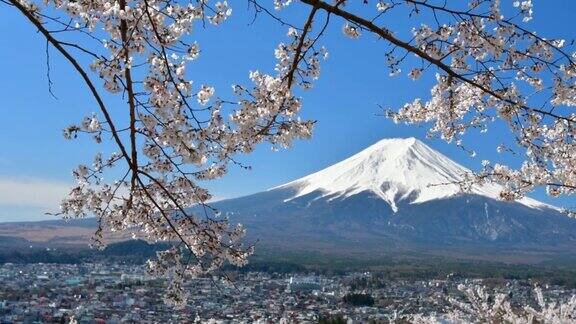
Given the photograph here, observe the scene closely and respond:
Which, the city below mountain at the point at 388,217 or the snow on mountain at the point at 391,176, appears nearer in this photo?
the city below mountain at the point at 388,217

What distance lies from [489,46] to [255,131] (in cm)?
168

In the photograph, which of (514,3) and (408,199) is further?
(408,199)

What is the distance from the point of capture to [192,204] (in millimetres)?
4051

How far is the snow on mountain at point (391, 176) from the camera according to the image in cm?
15212

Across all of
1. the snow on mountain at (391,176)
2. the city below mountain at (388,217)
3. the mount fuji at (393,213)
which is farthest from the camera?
the snow on mountain at (391,176)

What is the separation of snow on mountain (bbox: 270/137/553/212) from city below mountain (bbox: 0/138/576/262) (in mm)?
251

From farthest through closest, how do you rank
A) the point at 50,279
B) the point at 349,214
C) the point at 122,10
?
the point at 349,214 < the point at 50,279 < the point at 122,10

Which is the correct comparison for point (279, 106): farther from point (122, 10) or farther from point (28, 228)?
point (28, 228)

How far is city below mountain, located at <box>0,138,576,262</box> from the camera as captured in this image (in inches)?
4034

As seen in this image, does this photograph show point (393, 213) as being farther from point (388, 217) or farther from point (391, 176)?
point (391, 176)

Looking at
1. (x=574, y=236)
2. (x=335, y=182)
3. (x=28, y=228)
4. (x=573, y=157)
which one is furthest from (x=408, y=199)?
(x=573, y=157)

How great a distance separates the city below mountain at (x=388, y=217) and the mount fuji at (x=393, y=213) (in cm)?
20

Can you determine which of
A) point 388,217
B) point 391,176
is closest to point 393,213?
point 388,217

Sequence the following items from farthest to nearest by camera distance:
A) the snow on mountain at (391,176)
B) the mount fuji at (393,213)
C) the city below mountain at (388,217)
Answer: the snow on mountain at (391,176) < the mount fuji at (393,213) < the city below mountain at (388,217)
